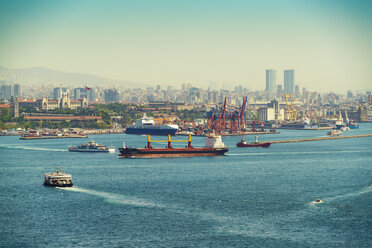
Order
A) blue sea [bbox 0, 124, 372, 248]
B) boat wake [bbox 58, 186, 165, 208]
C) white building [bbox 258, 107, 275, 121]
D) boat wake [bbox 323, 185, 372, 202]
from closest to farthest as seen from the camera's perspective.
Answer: blue sea [bbox 0, 124, 372, 248] < boat wake [bbox 58, 186, 165, 208] < boat wake [bbox 323, 185, 372, 202] < white building [bbox 258, 107, 275, 121]

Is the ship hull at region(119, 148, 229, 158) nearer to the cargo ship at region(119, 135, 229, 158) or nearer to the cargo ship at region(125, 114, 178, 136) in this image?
the cargo ship at region(119, 135, 229, 158)

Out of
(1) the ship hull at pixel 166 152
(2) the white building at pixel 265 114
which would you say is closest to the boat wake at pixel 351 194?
(1) the ship hull at pixel 166 152

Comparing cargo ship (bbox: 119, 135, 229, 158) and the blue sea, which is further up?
cargo ship (bbox: 119, 135, 229, 158)

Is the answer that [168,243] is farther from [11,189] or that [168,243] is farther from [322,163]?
[322,163]

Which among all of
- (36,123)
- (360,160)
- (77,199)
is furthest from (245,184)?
(36,123)

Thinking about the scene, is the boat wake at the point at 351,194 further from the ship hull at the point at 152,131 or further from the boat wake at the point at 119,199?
the ship hull at the point at 152,131

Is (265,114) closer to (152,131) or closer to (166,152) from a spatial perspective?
(152,131)

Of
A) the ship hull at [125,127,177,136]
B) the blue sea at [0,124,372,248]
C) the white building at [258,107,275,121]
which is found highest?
the white building at [258,107,275,121]

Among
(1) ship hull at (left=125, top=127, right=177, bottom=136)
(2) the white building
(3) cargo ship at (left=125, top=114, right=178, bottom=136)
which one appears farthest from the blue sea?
(2) the white building
